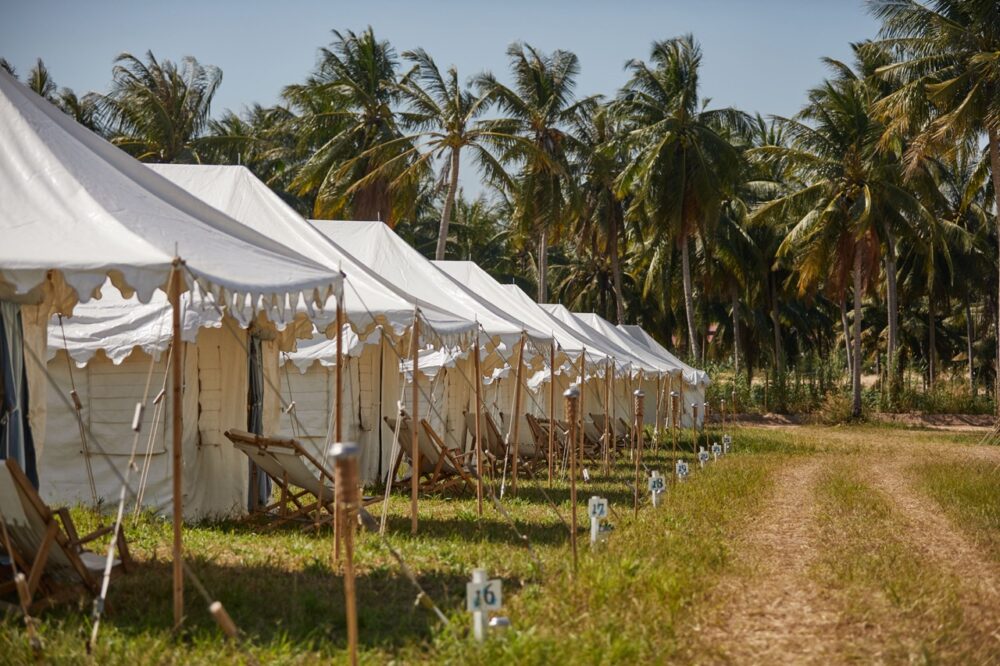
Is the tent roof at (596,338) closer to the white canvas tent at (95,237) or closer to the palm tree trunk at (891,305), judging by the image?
the white canvas tent at (95,237)

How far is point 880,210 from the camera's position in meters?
30.4

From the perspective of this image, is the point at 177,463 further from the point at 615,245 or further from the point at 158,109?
the point at 615,245

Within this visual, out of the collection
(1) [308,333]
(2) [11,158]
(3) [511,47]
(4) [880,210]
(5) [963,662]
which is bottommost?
(5) [963,662]

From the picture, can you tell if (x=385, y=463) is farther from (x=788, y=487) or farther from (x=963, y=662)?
(x=963, y=662)

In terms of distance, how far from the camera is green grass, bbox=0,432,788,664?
512cm

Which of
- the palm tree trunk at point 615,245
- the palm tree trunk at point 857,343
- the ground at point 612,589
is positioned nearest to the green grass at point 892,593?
the ground at point 612,589

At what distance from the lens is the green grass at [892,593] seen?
17.8ft

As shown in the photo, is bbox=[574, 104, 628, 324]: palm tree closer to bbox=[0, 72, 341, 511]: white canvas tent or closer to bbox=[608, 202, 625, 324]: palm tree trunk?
bbox=[608, 202, 625, 324]: palm tree trunk

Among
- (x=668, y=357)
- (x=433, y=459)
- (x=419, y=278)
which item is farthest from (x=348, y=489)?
(x=668, y=357)

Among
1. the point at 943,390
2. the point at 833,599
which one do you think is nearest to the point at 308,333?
the point at 833,599

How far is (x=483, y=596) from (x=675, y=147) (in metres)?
28.5

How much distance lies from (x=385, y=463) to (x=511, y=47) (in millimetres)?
19164

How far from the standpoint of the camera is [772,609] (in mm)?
6367

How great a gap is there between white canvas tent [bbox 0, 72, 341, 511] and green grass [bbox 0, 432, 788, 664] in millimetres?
1568
